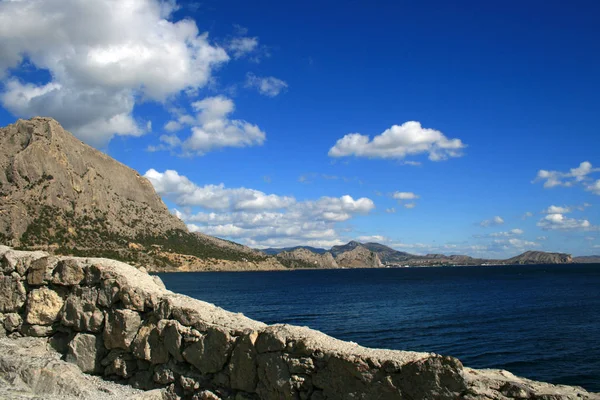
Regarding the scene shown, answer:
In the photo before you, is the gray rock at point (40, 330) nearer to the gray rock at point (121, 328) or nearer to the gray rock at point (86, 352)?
the gray rock at point (86, 352)

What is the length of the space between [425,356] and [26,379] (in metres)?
8.82

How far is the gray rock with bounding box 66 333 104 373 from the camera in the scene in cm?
1094

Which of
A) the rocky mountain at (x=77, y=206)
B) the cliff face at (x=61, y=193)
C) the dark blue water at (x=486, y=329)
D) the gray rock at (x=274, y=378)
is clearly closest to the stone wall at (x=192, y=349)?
the gray rock at (x=274, y=378)

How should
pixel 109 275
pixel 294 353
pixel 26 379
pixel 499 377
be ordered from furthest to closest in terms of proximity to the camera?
1. pixel 109 275
2. pixel 26 379
3. pixel 294 353
4. pixel 499 377

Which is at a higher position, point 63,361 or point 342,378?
point 342,378

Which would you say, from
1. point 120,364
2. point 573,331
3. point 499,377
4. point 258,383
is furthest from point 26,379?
point 573,331

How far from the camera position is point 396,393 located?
284 inches

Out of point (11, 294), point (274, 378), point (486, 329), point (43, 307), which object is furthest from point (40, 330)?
point (486, 329)

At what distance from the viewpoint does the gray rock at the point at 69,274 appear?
11.7 m

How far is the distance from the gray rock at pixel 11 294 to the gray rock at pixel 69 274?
1.24 meters

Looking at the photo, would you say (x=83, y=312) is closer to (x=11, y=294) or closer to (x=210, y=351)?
(x=11, y=294)

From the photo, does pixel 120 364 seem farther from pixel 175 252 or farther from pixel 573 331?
pixel 175 252

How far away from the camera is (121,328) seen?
1064cm

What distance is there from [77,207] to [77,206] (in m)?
0.52
